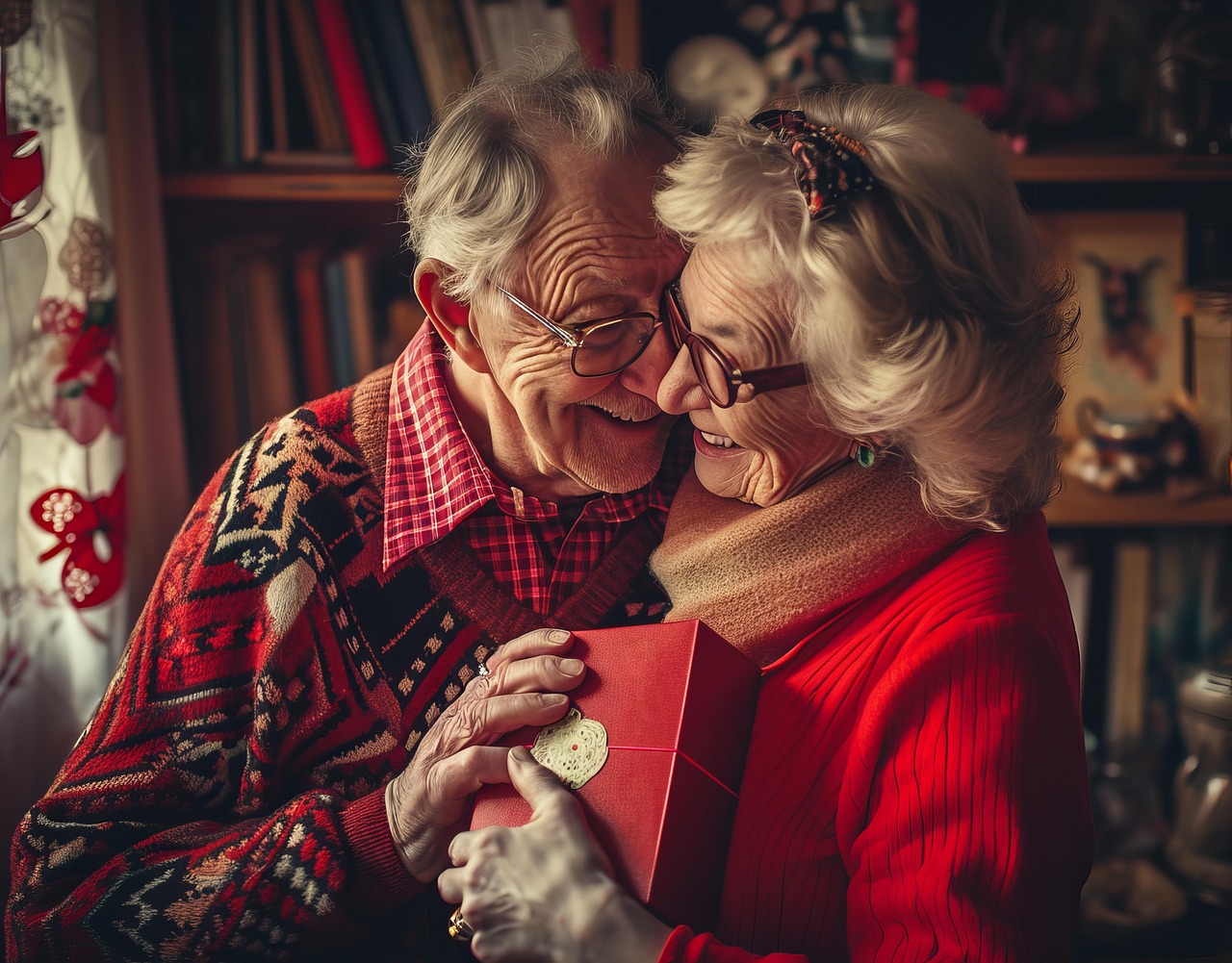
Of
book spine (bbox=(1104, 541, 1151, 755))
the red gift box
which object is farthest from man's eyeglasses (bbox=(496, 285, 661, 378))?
book spine (bbox=(1104, 541, 1151, 755))

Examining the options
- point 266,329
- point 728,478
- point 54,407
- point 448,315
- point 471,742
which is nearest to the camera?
point 471,742

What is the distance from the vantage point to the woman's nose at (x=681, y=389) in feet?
3.83

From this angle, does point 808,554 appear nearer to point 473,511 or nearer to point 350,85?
point 473,511

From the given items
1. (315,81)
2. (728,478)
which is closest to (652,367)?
(728,478)

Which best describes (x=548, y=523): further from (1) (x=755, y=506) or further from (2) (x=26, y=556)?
(2) (x=26, y=556)

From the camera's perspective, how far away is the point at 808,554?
113cm

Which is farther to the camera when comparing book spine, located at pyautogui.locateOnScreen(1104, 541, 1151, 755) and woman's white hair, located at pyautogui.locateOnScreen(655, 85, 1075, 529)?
book spine, located at pyautogui.locateOnScreen(1104, 541, 1151, 755)

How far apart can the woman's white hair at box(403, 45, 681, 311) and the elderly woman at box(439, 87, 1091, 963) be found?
0.58 ft

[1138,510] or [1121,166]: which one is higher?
[1121,166]

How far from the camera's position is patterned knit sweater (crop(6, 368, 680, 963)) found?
3.75ft

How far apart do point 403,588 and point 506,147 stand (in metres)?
0.60

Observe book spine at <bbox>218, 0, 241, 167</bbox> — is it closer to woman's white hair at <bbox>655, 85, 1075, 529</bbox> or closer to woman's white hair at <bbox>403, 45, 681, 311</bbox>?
woman's white hair at <bbox>403, 45, 681, 311</bbox>

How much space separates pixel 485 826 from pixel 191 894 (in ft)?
1.28

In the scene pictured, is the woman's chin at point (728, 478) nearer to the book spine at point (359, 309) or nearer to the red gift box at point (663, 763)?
the red gift box at point (663, 763)
